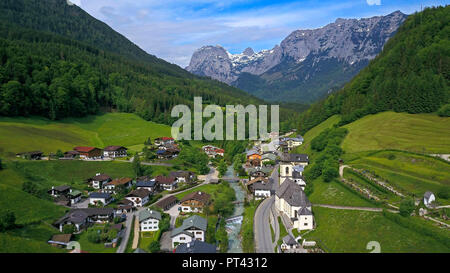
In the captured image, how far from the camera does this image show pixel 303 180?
55562mm

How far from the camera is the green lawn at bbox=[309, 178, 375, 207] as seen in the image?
3959 centimetres

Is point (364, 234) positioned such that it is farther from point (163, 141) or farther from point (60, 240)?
point (163, 141)

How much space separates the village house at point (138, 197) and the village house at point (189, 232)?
14.0 meters

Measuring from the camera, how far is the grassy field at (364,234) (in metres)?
28.2

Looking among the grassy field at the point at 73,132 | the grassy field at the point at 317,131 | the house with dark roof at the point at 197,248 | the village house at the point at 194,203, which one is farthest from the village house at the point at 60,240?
the grassy field at the point at 317,131

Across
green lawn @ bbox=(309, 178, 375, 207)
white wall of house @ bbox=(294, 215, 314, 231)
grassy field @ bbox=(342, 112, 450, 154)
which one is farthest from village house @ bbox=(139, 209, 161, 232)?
grassy field @ bbox=(342, 112, 450, 154)

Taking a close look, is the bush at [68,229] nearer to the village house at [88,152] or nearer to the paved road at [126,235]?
the paved road at [126,235]

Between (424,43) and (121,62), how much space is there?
481 feet

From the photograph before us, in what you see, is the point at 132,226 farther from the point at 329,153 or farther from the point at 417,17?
the point at 417,17

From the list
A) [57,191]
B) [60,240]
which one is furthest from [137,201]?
[60,240]

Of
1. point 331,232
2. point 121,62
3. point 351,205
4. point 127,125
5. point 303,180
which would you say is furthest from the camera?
point 121,62

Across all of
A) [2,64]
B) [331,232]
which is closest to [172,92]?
[2,64]

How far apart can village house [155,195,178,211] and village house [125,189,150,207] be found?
3.08m

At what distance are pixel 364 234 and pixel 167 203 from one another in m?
30.5
